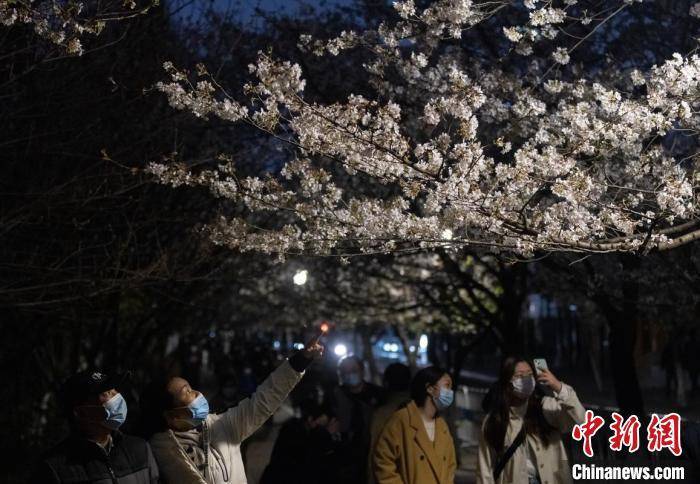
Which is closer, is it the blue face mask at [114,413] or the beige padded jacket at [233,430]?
the blue face mask at [114,413]

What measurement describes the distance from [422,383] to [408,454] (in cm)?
53

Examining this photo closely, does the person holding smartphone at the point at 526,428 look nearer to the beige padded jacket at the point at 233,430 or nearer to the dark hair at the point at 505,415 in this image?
the dark hair at the point at 505,415

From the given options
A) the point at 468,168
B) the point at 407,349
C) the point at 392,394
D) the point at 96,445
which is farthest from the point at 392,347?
the point at 96,445

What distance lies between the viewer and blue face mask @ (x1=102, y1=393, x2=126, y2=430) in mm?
4824

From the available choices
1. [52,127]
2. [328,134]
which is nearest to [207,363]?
[52,127]

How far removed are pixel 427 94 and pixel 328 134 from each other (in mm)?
A: 4277

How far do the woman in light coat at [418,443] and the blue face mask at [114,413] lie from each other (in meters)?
2.42

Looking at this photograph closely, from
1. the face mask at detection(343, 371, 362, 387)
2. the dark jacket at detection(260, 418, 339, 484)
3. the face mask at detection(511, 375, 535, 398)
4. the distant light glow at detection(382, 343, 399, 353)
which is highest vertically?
the distant light glow at detection(382, 343, 399, 353)

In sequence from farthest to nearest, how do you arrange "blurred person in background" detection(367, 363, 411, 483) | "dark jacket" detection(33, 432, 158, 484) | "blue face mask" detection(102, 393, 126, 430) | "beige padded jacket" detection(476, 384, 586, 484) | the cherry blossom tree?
"blurred person in background" detection(367, 363, 411, 483) → the cherry blossom tree → "beige padded jacket" detection(476, 384, 586, 484) → "blue face mask" detection(102, 393, 126, 430) → "dark jacket" detection(33, 432, 158, 484)

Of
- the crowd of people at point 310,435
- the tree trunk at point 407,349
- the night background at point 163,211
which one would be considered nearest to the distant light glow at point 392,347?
the tree trunk at point 407,349

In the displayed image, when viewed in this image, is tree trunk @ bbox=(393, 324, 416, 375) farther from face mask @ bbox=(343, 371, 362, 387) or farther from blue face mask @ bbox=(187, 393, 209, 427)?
blue face mask @ bbox=(187, 393, 209, 427)

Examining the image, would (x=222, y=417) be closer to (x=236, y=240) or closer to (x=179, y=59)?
(x=236, y=240)

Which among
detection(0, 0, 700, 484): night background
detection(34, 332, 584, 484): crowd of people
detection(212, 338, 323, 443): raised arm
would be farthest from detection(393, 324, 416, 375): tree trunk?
detection(212, 338, 323, 443): raised arm

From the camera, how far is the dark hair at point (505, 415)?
700 centimetres
